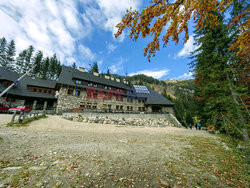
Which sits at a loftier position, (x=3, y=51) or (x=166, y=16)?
(x=3, y=51)

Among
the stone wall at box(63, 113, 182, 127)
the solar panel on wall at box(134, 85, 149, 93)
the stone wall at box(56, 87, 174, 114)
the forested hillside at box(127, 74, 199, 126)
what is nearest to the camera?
the stone wall at box(63, 113, 182, 127)

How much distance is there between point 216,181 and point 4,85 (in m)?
34.1

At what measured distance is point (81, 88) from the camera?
2169 cm

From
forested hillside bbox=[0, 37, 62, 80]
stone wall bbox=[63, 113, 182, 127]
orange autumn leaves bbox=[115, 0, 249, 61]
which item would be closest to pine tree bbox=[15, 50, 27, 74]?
forested hillside bbox=[0, 37, 62, 80]

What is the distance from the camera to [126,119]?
16734 mm

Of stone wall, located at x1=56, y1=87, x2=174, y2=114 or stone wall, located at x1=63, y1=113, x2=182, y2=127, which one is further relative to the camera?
stone wall, located at x1=56, y1=87, x2=174, y2=114

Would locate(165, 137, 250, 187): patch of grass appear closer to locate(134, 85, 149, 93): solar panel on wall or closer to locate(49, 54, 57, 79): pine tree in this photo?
locate(134, 85, 149, 93): solar panel on wall

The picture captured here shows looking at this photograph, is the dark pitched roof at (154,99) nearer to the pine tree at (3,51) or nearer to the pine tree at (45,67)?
the pine tree at (45,67)

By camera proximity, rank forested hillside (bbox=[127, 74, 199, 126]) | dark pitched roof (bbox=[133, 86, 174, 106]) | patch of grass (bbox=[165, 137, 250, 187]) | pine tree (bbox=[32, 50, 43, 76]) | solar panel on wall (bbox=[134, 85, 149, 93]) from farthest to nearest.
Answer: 1. pine tree (bbox=[32, 50, 43, 76])
2. solar panel on wall (bbox=[134, 85, 149, 93])
3. dark pitched roof (bbox=[133, 86, 174, 106])
4. forested hillside (bbox=[127, 74, 199, 126])
5. patch of grass (bbox=[165, 137, 250, 187])

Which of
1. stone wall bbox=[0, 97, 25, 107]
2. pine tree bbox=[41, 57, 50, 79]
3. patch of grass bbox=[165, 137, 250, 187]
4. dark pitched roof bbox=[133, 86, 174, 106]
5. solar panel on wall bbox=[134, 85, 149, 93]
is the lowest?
patch of grass bbox=[165, 137, 250, 187]

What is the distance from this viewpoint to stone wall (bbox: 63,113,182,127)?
14648 millimetres

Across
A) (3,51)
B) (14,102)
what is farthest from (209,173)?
(3,51)

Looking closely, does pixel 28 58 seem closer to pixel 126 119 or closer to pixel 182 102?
pixel 126 119

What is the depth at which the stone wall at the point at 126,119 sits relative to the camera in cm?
1465
